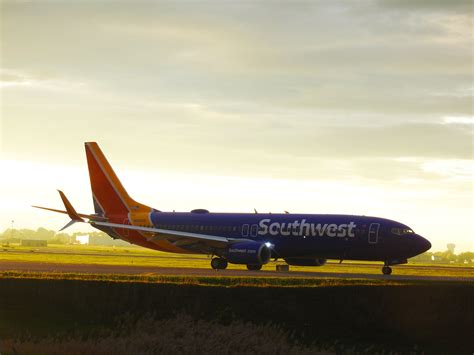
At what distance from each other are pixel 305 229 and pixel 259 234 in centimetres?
384

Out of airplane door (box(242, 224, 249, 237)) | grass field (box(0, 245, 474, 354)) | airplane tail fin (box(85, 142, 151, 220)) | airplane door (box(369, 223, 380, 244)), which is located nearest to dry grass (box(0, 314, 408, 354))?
grass field (box(0, 245, 474, 354))

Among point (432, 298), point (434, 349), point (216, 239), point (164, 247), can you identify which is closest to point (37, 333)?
point (434, 349)

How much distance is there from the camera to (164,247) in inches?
2253

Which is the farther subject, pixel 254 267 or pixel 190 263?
pixel 190 263

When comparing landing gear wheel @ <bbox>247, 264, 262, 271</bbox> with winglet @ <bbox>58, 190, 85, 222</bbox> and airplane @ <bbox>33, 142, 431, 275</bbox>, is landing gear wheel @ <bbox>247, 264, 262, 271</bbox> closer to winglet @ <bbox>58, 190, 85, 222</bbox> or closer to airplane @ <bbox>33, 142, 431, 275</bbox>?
airplane @ <bbox>33, 142, 431, 275</bbox>

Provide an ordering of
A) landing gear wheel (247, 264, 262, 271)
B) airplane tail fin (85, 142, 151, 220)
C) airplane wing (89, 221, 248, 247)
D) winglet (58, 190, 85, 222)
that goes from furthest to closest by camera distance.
A: airplane tail fin (85, 142, 151, 220)
winglet (58, 190, 85, 222)
landing gear wheel (247, 264, 262, 271)
airplane wing (89, 221, 248, 247)

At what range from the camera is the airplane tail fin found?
61188 millimetres

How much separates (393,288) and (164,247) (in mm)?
32077

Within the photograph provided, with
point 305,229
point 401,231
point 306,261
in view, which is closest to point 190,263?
point 306,261

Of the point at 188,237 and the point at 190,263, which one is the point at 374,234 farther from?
the point at 190,263

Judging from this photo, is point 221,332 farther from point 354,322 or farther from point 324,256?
point 324,256

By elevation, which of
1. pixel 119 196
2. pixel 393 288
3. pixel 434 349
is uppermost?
pixel 119 196

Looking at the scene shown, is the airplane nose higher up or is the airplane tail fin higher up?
the airplane tail fin

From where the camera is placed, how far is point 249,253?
48219 mm
